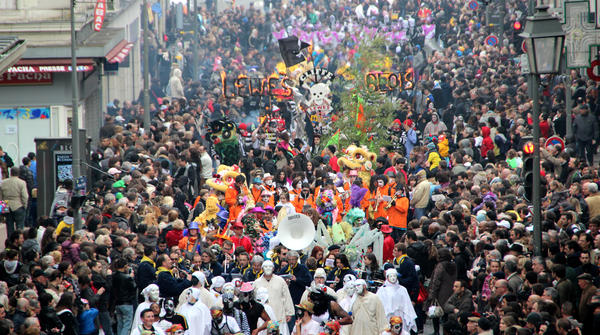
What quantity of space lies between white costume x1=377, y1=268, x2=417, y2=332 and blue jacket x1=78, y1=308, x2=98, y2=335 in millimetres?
4004

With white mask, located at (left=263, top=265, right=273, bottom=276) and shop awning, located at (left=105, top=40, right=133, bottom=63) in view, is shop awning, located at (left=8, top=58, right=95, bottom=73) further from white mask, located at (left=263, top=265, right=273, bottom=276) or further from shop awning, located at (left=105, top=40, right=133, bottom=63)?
white mask, located at (left=263, top=265, right=273, bottom=276)

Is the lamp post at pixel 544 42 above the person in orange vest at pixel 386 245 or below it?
above

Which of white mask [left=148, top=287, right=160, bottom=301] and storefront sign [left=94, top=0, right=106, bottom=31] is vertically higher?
storefront sign [left=94, top=0, right=106, bottom=31]

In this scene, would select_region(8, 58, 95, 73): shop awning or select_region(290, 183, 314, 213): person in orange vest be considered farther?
select_region(8, 58, 95, 73): shop awning

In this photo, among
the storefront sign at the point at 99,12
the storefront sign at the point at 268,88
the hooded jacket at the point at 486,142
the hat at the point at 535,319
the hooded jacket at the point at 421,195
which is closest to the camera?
the hat at the point at 535,319

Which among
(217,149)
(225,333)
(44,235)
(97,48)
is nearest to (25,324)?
(225,333)

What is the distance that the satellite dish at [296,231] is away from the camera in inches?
707

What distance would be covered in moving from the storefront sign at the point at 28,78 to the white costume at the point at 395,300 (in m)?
16.0

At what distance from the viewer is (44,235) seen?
17250 millimetres

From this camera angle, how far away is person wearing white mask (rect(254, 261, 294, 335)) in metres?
15.9

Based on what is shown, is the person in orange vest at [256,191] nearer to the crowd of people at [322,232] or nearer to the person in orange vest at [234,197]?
the crowd of people at [322,232]

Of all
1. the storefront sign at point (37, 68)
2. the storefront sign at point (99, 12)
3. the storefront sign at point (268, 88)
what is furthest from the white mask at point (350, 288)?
the storefront sign at point (99, 12)

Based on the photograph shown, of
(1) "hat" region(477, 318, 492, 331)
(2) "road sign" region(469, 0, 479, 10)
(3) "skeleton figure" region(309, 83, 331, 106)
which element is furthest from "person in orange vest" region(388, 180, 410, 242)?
(2) "road sign" region(469, 0, 479, 10)

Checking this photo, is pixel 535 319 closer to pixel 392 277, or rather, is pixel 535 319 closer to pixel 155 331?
pixel 392 277
